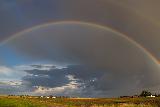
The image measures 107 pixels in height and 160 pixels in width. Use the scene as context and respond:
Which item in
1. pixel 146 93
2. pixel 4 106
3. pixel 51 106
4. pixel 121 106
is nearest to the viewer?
pixel 4 106

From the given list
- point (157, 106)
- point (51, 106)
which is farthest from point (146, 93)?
point (51, 106)

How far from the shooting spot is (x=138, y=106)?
214 feet

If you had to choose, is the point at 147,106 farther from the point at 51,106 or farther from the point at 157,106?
the point at 51,106

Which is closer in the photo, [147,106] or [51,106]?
[51,106]

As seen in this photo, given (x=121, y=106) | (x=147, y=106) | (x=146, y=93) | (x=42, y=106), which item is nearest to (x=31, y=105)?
(x=42, y=106)

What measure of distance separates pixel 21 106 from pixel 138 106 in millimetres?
23094

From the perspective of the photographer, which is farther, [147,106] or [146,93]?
[146,93]

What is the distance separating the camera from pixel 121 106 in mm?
64875

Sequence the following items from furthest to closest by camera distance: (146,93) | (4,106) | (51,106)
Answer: (146,93) < (51,106) < (4,106)

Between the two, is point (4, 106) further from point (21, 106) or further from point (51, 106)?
point (51, 106)

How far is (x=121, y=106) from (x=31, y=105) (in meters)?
17.6

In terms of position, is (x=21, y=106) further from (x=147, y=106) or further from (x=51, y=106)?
(x=147, y=106)

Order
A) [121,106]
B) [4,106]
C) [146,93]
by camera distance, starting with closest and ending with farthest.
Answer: [4,106]
[121,106]
[146,93]

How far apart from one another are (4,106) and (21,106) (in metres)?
2.79
